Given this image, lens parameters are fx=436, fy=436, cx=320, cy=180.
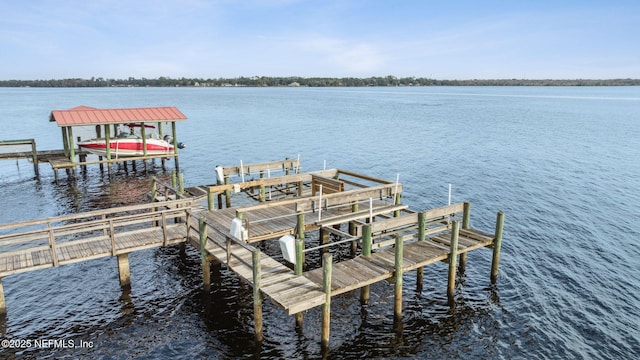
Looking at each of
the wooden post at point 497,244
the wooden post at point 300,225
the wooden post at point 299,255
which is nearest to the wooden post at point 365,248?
the wooden post at point 300,225

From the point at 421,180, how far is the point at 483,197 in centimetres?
567

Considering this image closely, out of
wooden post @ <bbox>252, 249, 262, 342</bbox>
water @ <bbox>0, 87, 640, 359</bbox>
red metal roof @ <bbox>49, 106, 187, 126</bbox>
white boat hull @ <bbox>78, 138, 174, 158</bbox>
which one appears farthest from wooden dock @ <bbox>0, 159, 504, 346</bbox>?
white boat hull @ <bbox>78, 138, 174, 158</bbox>

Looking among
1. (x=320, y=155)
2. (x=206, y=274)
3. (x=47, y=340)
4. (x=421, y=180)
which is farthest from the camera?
(x=320, y=155)

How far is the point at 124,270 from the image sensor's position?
49.2 feet

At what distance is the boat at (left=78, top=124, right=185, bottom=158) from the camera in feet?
107

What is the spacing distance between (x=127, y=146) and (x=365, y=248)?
26.0 meters

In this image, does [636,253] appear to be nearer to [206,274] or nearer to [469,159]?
[206,274]

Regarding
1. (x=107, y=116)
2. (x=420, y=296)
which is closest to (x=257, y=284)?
(x=420, y=296)

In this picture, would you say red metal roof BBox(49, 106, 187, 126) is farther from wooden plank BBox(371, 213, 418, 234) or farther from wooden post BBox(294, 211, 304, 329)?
wooden plank BBox(371, 213, 418, 234)

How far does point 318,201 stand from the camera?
53.8 ft

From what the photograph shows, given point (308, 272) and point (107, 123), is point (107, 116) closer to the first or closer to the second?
point (107, 123)

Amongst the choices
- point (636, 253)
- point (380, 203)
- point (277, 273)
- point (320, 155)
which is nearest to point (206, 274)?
point (277, 273)

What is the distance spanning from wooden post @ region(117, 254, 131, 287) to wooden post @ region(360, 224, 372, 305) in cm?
800

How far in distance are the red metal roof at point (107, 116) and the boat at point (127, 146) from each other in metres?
2.02
